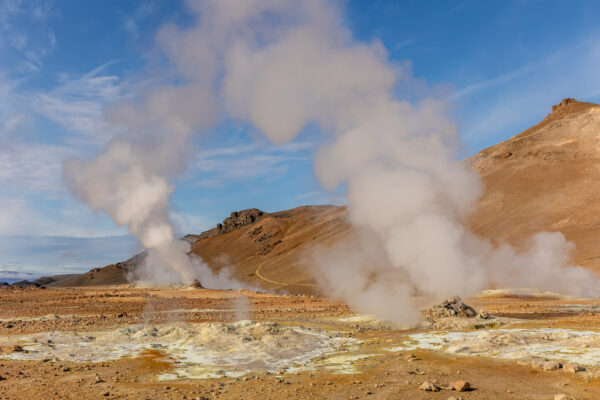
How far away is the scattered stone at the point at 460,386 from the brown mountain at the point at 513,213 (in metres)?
47.0

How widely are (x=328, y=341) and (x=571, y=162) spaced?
245 feet

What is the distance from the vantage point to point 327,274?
63.9 meters

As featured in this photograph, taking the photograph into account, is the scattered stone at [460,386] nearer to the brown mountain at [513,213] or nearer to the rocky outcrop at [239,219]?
the brown mountain at [513,213]

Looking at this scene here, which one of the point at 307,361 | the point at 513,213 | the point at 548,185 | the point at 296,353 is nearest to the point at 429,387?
the point at 307,361

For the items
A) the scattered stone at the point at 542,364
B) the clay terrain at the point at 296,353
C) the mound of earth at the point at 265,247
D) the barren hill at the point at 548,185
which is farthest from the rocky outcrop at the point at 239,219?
the scattered stone at the point at 542,364

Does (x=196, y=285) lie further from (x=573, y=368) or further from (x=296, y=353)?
(x=573, y=368)

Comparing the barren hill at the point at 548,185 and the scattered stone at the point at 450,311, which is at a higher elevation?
the barren hill at the point at 548,185

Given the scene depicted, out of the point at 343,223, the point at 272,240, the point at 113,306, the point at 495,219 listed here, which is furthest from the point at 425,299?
the point at 272,240

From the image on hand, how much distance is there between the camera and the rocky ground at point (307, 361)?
34.4 feet

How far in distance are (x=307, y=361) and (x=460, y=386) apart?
4.93m

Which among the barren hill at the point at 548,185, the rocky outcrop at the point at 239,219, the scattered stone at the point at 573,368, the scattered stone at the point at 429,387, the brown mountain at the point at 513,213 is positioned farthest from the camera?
the rocky outcrop at the point at 239,219

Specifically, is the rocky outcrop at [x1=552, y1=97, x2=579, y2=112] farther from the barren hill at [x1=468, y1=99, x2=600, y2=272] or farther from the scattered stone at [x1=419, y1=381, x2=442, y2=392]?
the scattered stone at [x1=419, y1=381, x2=442, y2=392]

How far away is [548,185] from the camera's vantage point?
72.8 metres

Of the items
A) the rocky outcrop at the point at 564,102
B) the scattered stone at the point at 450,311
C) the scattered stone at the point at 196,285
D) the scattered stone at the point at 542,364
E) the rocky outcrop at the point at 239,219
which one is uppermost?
the rocky outcrop at the point at 564,102
